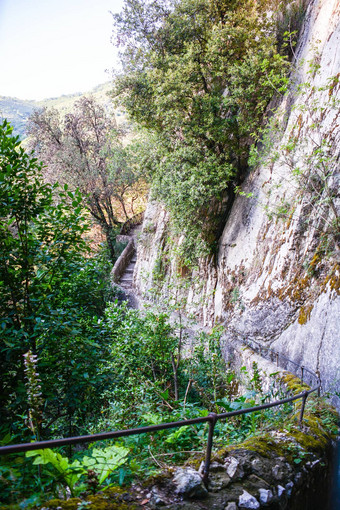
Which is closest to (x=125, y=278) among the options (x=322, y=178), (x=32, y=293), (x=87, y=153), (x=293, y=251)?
(x=87, y=153)

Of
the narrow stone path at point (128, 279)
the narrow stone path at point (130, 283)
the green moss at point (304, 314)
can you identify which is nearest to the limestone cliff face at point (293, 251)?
the green moss at point (304, 314)

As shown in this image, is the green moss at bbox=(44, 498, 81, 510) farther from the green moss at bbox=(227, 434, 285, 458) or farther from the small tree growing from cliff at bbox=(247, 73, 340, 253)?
the small tree growing from cliff at bbox=(247, 73, 340, 253)

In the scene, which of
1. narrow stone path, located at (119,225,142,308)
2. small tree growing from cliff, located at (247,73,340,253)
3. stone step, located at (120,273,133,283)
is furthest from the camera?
stone step, located at (120,273,133,283)

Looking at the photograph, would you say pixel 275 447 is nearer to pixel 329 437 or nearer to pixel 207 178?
pixel 329 437

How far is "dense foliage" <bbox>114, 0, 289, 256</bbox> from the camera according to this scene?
9.93 meters

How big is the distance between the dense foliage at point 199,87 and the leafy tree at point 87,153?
860cm

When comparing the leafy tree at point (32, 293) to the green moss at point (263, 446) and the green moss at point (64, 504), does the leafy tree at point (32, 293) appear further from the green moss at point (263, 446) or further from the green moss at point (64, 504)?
the green moss at point (263, 446)

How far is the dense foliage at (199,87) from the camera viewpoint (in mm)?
9930

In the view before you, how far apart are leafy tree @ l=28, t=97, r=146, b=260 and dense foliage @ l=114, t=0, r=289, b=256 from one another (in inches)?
339

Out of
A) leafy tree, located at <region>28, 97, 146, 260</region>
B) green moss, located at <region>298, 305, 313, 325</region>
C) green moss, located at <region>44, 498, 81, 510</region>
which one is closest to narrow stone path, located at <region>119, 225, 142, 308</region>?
leafy tree, located at <region>28, 97, 146, 260</region>

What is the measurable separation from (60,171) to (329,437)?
20681 millimetres

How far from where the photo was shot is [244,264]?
34.2 ft

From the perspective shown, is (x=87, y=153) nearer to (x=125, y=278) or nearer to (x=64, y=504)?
(x=125, y=278)

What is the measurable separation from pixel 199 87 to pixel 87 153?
1356 centimetres
